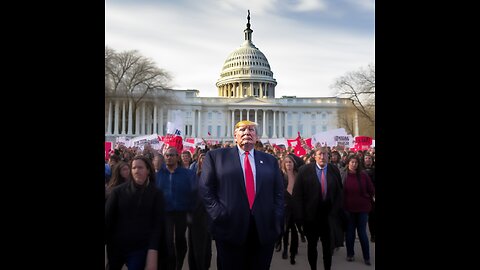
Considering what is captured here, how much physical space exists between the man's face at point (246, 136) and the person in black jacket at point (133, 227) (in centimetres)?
97

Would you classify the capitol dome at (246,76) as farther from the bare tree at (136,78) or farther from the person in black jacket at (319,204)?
the person in black jacket at (319,204)

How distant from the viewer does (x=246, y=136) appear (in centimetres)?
416

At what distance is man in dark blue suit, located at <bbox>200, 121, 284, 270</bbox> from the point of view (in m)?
3.93

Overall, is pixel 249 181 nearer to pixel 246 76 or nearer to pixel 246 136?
pixel 246 136

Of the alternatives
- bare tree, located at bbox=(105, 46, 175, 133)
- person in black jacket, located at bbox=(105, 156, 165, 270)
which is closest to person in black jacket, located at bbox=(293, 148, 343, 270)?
person in black jacket, located at bbox=(105, 156, 165, 270)

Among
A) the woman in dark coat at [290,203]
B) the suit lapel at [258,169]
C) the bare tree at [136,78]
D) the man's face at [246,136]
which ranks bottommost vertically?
the woman in dark coat at [290,203]

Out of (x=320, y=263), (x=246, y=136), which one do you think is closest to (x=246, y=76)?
(x=320, y=263)

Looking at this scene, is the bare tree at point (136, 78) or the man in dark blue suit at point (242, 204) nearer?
the man in dark blue suit at point (242, 204)

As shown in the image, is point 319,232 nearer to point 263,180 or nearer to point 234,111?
point 263,180

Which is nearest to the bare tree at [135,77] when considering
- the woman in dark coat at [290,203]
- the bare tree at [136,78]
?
the bare tree at [136,78]

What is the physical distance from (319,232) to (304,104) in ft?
264

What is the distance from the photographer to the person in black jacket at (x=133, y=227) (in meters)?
3.88
